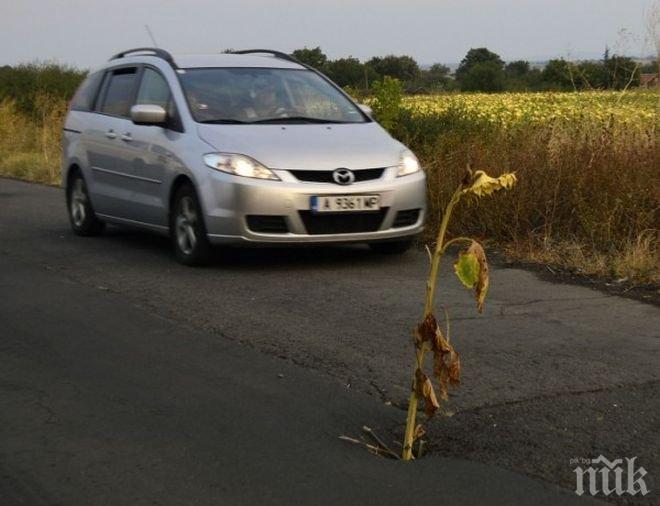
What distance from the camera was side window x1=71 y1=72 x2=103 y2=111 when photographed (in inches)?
468

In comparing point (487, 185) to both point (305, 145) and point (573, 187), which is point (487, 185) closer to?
point (305, 145)

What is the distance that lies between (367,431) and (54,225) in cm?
837

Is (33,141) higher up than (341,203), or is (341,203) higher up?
(341,203)

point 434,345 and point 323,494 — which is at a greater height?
point 434,345

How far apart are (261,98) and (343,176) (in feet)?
4.74

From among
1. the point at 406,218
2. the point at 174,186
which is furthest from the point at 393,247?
the point at 174,186

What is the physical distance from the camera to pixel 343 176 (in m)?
9.16

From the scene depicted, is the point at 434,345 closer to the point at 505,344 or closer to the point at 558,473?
the point at 558,473

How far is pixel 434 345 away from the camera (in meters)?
4.74

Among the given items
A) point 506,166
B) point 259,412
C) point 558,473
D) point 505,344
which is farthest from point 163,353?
point 506,166

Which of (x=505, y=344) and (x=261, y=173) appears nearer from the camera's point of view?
(x=505, y=344)

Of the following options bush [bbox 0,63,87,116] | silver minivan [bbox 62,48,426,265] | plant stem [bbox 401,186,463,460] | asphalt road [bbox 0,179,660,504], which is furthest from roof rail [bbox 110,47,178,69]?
bush [bbox 0,63,87,116]

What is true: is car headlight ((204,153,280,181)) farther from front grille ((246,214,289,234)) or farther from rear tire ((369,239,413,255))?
rear tire ((369,239,413,255))

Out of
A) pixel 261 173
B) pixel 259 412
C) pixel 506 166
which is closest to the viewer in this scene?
pixel 259 412
